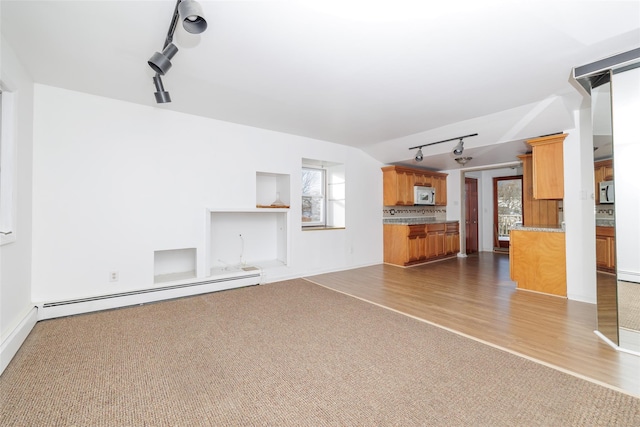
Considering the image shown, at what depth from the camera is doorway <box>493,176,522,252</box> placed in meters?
7.50

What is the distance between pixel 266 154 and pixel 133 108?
184 cm

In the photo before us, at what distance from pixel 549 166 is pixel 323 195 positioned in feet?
12.1

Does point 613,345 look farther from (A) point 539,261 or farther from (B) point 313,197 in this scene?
(B) point 313,197

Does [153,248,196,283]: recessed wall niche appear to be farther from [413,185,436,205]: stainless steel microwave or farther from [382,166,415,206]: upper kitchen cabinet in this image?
[413,185,436,205]: stainless steel microwave

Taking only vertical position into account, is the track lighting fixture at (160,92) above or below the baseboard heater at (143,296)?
above

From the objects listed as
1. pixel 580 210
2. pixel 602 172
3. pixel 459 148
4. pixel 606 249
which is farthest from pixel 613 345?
pixel 459 148

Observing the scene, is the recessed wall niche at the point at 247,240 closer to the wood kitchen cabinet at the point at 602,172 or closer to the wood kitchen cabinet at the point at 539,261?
the wood kitchen cabinet at the point at 539,261

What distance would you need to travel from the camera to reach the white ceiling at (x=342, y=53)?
1820mm

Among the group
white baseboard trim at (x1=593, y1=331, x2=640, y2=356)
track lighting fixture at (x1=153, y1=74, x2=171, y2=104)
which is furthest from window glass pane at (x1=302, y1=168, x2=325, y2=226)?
white baseboard trim at (x1=593, y1=331, x2=640, y2=356)

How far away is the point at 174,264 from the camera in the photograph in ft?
13.4

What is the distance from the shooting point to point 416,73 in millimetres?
2613

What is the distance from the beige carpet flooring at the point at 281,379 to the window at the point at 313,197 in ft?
9.53

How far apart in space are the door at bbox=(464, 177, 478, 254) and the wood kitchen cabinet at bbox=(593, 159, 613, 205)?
5203mm

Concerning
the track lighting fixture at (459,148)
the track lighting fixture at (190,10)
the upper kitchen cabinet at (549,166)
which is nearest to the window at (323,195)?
the track lighting fixture at (459,148)
